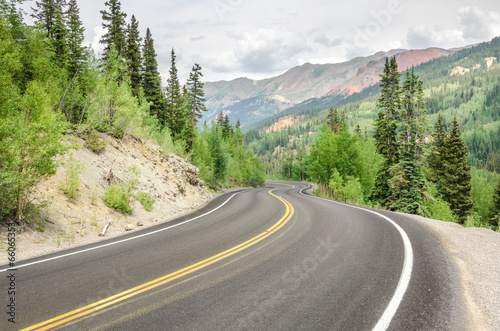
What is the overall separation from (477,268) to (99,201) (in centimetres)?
1356

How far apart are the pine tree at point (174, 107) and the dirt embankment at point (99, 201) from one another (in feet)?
64.6

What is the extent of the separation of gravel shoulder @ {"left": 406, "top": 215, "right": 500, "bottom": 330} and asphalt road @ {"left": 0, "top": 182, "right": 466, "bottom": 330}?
195 mm

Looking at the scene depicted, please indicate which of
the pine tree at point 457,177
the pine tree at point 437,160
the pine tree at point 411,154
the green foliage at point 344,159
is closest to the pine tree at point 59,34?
the green foliage at point 344,159

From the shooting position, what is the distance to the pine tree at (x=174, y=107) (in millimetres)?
40172

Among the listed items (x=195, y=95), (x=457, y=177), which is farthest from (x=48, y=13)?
(x=457, y=177)

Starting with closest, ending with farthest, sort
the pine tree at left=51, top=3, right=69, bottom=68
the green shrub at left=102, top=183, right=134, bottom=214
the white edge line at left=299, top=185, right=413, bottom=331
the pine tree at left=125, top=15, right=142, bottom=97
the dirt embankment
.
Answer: the white edge line at left=299, top=185, right=413, bottom=331 → the dirt embankment → the green shrub at left=102, top=183, right=134, bottom=214 → the pine tree at left=51, top=3, right=69, bottom=68 → the pine tree at left=125, top=15, right=142, bottom=97

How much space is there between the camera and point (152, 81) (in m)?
34.7

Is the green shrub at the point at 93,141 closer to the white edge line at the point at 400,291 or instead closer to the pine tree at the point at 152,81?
the white edge line at the point at 400,291

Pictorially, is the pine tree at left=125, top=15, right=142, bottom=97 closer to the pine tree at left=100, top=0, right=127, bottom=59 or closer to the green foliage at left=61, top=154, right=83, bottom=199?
the pine tree at left=100, top=0, right=127, bottom=59

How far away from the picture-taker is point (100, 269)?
584 centimetres

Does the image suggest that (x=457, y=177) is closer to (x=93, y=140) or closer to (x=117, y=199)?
(x=117, y=199)

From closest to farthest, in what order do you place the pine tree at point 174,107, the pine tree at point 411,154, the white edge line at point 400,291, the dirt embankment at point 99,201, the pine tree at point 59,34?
1. the white edge line at point 400,291
2. the dirt embankment at point 99,201
3. the pine tree at point 411,154
4. the pine tree at point 59,34
5. the pine tree at point 174,107

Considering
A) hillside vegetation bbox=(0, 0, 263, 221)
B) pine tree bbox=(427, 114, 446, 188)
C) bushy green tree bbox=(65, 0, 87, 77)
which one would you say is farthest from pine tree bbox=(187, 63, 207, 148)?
pine tree bbox=(427, 114, 446, 188)

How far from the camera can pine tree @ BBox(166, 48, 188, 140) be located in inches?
1582
